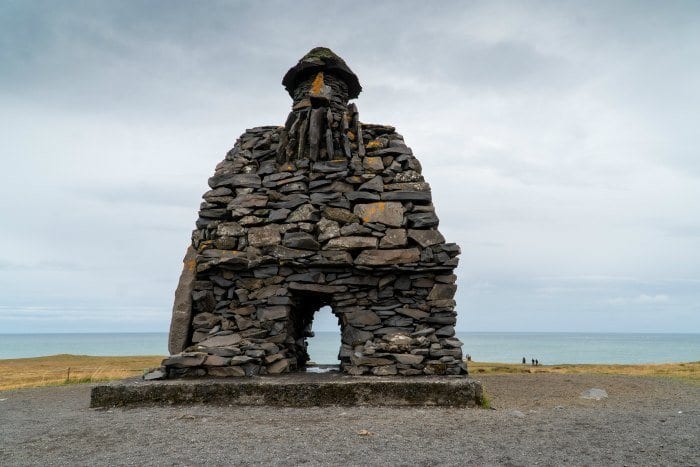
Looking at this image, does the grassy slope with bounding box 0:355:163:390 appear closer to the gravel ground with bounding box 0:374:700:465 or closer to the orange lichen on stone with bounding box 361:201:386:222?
the gravel ground with bounding box 0:374:700:465

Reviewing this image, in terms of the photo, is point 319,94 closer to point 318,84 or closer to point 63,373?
point 318,84

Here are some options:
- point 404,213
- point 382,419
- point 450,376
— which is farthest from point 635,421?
point 404,213

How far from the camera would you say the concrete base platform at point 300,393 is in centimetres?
770

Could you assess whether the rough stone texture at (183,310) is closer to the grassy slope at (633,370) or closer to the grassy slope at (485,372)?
the grassy slope at (485,372)

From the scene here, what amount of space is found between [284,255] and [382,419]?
152 inches

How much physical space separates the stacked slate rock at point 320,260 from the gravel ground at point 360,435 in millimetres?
1604

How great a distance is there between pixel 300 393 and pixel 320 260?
2575 millimetres

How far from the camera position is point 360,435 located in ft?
18.8

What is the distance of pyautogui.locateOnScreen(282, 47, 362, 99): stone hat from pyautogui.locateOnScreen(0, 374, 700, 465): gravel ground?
741 cm

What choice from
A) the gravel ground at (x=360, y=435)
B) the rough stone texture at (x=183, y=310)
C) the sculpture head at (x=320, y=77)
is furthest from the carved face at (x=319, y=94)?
the gravel ground at (x=360, y=435)

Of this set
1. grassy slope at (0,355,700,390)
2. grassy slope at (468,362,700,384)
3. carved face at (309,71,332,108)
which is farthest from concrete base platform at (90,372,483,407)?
grassy slope at (468,362,700,384)

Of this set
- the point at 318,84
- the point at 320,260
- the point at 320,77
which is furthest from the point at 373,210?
the point at 320,77

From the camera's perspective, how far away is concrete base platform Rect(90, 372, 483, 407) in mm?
7695

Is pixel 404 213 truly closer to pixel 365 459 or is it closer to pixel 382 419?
pixel 382 419
